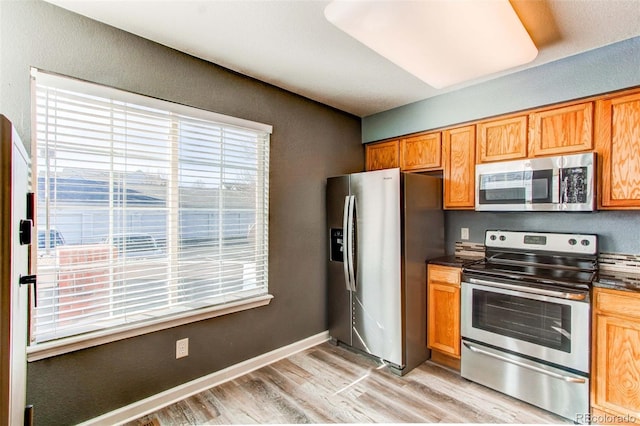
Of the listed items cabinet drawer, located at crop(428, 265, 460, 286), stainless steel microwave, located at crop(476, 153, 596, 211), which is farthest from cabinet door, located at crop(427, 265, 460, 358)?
stainless steel microwave, located at crop(476, 153, 596, 211)

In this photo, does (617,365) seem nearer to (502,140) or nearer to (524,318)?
(524,318)

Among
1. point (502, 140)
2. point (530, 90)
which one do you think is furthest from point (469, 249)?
point (530, 90)

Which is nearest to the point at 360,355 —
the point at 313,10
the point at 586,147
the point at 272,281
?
the point at 272,281

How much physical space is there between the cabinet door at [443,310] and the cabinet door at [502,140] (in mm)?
1010

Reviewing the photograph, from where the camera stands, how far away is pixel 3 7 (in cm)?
160

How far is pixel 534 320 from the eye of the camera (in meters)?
2.16

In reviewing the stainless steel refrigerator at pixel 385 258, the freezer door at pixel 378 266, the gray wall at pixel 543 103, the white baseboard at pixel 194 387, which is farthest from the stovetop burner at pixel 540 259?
the white baseboard at pixel 194 387

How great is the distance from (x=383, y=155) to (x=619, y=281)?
7.18 ft

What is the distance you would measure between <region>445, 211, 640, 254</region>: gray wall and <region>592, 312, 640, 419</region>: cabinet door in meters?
0.67

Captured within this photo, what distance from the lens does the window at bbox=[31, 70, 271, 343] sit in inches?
68.4

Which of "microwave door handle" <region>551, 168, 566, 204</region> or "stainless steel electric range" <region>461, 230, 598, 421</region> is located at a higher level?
"microwave door handle" <region>551, 168, 566, 204</region>

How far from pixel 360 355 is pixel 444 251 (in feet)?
4.23

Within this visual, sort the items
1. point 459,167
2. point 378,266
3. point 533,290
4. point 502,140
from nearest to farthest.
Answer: point 533,290, point 502,140, point 378,266, point 459,167

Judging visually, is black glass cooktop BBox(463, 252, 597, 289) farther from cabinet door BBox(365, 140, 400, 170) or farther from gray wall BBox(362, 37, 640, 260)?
cabinet door BBox(365, 140, 400, 170)
